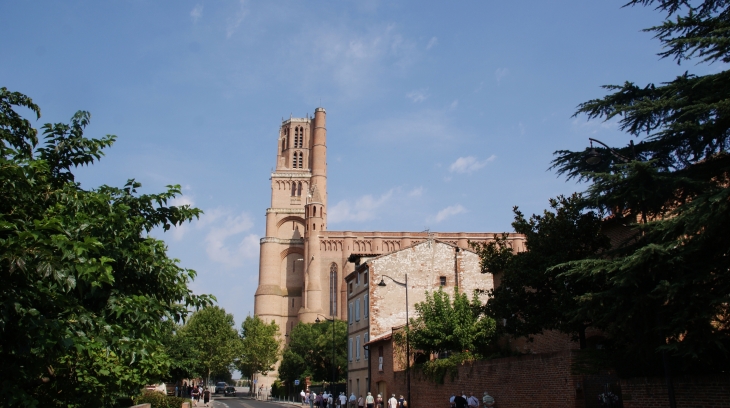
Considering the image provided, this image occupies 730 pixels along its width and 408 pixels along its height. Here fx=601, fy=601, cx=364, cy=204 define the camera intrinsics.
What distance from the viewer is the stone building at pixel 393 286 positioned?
34.7 m

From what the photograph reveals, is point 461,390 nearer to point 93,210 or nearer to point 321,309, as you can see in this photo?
point 93,210

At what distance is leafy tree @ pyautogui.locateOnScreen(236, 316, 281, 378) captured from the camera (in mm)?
68438

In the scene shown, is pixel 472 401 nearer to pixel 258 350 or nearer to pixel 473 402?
pixel 473 402

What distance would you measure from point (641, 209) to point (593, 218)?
5.50 metres

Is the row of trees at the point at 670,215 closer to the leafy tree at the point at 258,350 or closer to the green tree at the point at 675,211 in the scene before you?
the green tree at the point at 675,211

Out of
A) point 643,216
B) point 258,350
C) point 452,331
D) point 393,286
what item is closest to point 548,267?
point 643,216

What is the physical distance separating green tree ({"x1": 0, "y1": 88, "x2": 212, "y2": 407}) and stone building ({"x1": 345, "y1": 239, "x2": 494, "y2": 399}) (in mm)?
21415

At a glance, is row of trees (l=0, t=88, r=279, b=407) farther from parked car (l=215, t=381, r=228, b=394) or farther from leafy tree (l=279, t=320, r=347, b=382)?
parked car (l=215, t=381, r=228, b=394)

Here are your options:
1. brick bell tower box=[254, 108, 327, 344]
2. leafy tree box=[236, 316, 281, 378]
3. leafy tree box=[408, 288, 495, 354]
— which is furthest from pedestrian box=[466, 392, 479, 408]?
brick bell tower box=[254, 108, 327, 344]

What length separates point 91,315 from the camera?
858cm

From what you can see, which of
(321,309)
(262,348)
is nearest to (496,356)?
(262,348)

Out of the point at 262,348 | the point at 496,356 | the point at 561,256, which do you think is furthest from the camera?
the point at 262,348

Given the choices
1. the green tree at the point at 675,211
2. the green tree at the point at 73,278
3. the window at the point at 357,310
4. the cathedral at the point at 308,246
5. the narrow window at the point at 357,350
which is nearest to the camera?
the green tree at the point at 73,278

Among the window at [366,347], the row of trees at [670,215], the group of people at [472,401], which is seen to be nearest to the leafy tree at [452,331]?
the group of people at [472,401]
